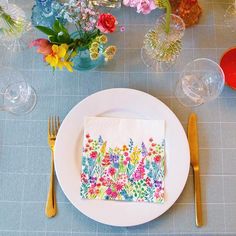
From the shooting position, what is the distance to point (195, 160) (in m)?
0.83

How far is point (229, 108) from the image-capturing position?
2.94 ft

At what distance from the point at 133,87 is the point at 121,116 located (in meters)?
0.09

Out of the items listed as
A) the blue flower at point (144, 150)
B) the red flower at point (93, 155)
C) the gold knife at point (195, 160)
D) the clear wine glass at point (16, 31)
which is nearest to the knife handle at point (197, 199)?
the gold knife at point (195, 160)

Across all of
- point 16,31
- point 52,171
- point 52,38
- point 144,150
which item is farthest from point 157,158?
point 16,31

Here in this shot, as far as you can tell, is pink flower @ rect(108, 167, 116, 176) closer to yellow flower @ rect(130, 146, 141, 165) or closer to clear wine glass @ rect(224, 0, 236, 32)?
yellow flower @ rect(130, 146, 141, 165)

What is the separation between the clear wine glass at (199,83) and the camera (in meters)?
0.89

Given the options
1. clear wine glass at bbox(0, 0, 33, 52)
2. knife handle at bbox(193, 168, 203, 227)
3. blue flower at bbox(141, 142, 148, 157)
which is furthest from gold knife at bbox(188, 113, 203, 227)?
clear wine glass at bbox(0, 0, 33, 52)

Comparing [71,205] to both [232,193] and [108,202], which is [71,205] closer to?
[108,202]

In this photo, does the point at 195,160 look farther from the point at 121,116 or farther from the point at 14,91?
the point at 14,91

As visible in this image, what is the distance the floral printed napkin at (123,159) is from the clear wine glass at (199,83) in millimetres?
112

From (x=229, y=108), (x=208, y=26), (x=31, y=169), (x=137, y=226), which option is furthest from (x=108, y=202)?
(x=208, y=26)

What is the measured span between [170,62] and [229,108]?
19 centimetres

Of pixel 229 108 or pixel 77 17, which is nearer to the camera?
pixel 77 17

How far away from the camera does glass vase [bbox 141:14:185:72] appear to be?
892 mm
